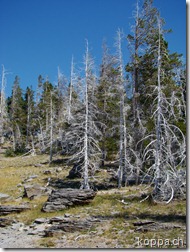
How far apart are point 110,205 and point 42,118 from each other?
141 feet

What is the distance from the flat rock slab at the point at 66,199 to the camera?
60.5ft

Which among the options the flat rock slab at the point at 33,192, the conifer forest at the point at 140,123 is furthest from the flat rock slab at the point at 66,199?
the flat rock slab at the point at 33,192

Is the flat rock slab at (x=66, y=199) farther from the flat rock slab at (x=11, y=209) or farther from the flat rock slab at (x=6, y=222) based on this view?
the flat rock slab at (x=6, y=222)

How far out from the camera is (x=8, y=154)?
171ft

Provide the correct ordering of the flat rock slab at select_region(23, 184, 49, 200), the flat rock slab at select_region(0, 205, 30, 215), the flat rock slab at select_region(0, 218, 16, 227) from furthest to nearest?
the flat rock slab at select_region(23, 184, 49, 200), the flat rock slab at select_region(0, 205, 30, 215), the flat rock slab at select_region(0, 218, 16, 227)

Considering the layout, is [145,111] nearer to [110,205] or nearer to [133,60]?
[133,60]

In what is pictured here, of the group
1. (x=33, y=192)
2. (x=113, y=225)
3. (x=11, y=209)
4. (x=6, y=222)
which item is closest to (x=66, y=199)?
(x=11, y=209)

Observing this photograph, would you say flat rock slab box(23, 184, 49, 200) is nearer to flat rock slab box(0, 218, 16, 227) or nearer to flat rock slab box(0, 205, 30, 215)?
flat rock slab box(0, 205, 30, 215)

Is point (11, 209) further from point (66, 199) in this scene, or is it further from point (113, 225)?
point (113, 225)

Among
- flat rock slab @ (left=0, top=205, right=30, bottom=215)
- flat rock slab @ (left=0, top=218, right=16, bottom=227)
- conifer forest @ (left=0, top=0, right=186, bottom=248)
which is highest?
conifer forest @ (left=0, top=0, right=186, bottom=248)

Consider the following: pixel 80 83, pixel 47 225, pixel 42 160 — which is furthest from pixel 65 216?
pixel 42 160

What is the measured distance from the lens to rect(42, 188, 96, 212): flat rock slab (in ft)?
60.5

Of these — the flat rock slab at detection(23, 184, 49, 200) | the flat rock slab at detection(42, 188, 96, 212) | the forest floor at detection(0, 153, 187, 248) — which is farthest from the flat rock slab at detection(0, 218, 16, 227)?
the flat rock slab at detection(23, 184, 49, 200)

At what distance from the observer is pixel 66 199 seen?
742 inches
